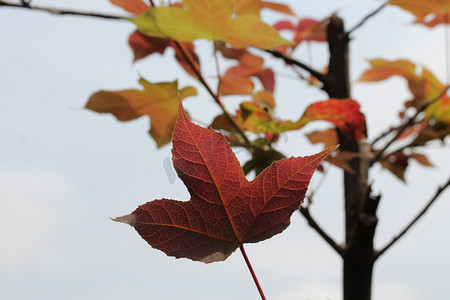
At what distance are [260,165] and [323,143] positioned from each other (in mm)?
369

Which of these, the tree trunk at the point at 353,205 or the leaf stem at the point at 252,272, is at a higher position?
the tree trunk at the point at 353,205

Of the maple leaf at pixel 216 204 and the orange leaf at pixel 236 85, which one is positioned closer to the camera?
the maple leaf at pixel 216 204

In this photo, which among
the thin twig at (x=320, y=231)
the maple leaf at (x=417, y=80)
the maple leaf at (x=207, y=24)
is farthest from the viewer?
the maple leaf at (x=417, y=80)

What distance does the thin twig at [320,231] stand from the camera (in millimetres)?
691

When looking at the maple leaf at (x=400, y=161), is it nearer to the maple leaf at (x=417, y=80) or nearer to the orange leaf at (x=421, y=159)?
the orange leaf at (x=421, y=159)

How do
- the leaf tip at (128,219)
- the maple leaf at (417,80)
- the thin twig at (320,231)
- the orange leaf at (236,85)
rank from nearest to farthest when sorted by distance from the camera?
the leaf tip at (128,219)
the thin twig at (320,231)
the orange leaf at (236,85)
the maple leaf at (417,80)

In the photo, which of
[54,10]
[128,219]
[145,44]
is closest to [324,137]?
[145,44]

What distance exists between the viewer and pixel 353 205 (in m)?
0.85

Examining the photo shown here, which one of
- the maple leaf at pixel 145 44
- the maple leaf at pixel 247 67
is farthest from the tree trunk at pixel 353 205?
the maple leaf at pixel 145 44

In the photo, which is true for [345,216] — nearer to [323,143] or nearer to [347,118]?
[323,143]

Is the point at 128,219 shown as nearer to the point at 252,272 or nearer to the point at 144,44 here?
the point at 252,272

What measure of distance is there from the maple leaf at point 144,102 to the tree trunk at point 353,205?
275 millimetres

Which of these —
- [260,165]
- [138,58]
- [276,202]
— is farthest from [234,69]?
[276,202]

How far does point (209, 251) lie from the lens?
1.20 ft
